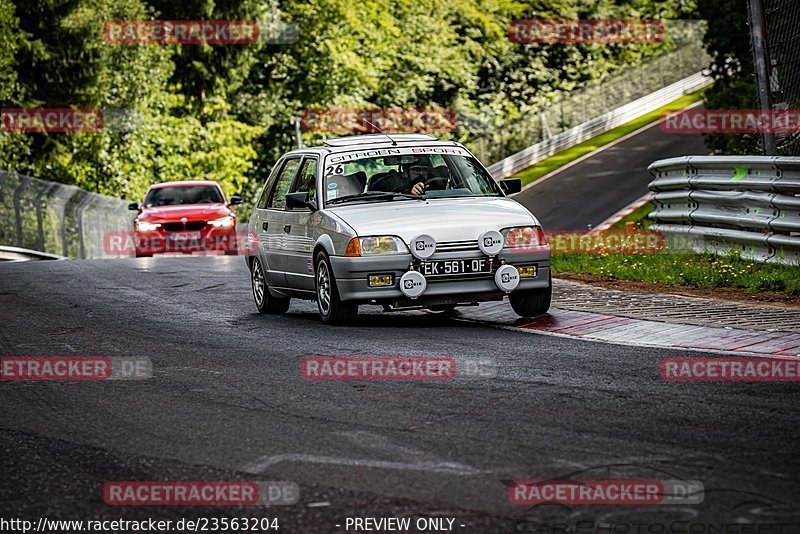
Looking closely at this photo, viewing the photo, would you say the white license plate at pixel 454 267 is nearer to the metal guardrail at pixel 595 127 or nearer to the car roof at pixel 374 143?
the car roof at pixel 374 143

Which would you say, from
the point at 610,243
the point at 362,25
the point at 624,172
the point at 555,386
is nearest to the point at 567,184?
the point at 624,172

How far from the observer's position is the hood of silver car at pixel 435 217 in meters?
12.1

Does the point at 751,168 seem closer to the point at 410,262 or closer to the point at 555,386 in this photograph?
the point at 410,262

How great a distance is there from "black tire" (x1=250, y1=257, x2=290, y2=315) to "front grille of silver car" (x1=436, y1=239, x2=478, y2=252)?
2.84 metres

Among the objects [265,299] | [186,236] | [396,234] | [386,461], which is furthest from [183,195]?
[386,461]

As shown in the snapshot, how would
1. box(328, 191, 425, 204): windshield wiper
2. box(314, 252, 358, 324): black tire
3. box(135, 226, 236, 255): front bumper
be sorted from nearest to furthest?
box(314, 252, 358, 324): black tire, box(328, 191, 425, 204): windshield wiper, box(135, 226, 236, 255): front bumper

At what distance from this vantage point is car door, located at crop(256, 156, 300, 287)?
14.1m

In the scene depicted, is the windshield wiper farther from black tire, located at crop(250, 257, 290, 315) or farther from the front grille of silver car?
black tire, located at crop(250, 257, 290, 315)

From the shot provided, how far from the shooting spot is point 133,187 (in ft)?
167

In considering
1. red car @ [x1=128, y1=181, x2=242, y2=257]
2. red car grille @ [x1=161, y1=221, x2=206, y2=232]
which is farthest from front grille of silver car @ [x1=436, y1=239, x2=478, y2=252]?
red car grille @ [x1=161, y1=221, x2=206, y2=232]

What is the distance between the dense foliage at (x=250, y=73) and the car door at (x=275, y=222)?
3102 centimetres

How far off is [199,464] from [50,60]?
141 feet

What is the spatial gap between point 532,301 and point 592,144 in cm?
3907

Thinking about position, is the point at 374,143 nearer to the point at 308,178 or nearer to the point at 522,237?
the point at 308,178
